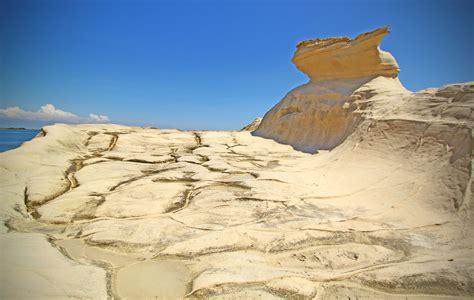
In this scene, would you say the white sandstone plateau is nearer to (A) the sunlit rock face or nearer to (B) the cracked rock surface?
(B) the cracked rock surface

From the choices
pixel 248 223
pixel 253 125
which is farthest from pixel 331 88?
pixel 248 223

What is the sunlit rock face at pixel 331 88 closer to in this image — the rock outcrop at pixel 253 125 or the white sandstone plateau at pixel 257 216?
the white sandstone plateau at pixel 257 216

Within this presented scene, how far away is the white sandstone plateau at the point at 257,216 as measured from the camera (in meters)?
1.88

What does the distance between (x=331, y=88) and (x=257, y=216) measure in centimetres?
629

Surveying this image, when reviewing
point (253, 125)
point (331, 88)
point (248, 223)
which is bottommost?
point (248, 223)

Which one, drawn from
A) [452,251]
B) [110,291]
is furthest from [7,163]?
[452,251]

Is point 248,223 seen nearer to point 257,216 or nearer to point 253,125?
point 257,216

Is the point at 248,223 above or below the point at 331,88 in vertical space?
below

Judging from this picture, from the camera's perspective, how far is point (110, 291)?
180cm

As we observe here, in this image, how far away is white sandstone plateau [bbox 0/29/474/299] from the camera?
6.17 ft

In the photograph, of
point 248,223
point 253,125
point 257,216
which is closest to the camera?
point 248,223

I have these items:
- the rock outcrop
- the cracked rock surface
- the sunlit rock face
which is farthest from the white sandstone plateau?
the rock outcrop

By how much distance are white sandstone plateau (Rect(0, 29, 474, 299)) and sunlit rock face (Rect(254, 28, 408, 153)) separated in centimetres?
66

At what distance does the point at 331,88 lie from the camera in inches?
319
